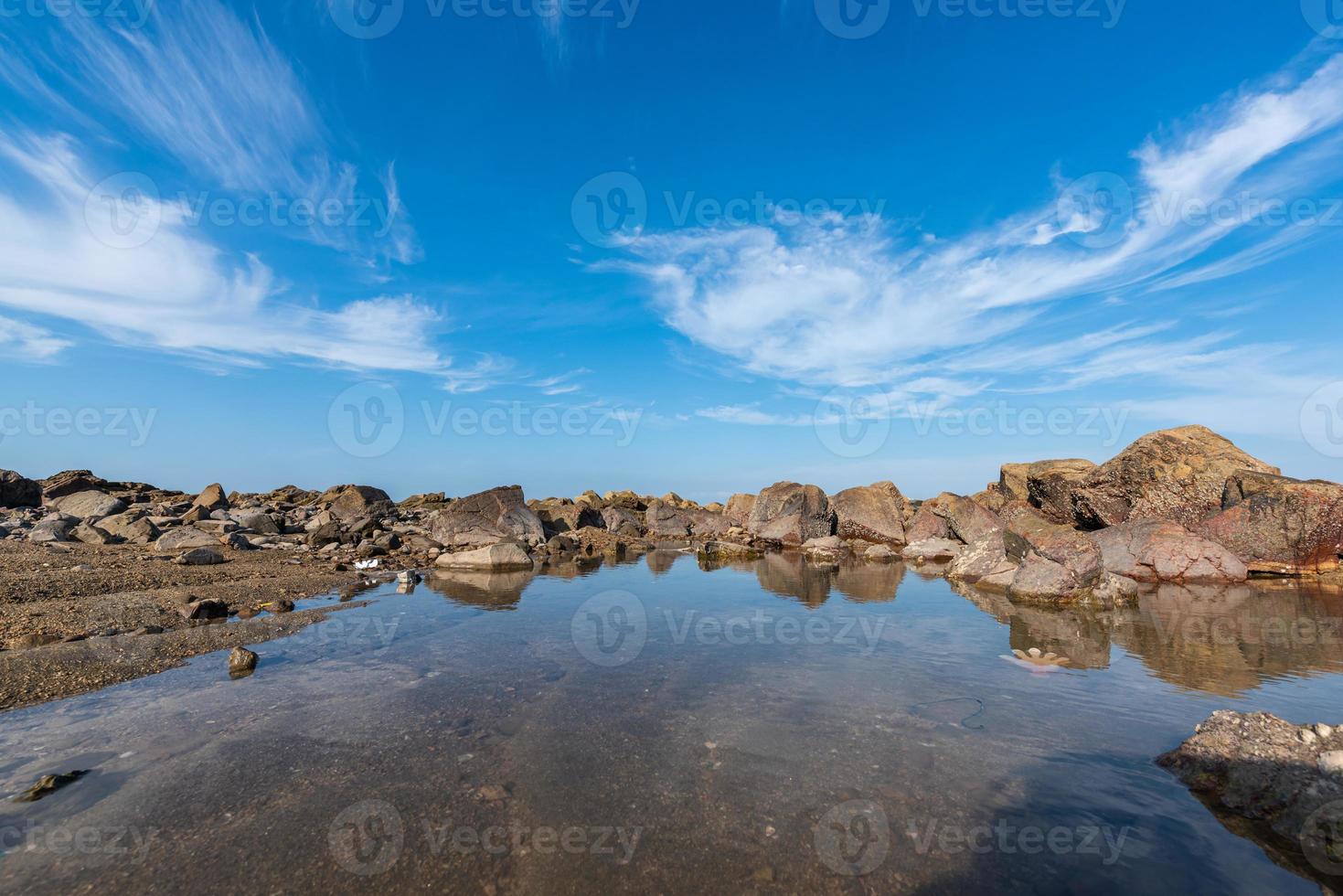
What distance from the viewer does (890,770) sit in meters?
6.25

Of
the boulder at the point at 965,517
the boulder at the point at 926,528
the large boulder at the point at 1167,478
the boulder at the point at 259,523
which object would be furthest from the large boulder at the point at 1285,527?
the boulder at the point at 259,523

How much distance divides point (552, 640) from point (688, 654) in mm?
3003

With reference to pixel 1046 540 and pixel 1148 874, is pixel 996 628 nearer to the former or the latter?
pixel 1046 540

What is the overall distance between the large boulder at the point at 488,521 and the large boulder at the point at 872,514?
18.2 meters

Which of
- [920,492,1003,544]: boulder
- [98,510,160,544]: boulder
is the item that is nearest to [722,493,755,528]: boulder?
[920,492,1003,544]: boulder

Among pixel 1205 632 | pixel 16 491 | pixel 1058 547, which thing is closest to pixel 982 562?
pixel 1058 547

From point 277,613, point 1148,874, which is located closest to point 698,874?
point 1148,874

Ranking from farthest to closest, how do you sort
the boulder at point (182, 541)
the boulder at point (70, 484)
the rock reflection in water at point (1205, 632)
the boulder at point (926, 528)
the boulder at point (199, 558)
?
the boulder at point (70, 484) < the boulder at point (926, 528) < the boulder at point (182, 541) < the boulder at point (199, 558) < the rock reflection in water at point (1205, 632)

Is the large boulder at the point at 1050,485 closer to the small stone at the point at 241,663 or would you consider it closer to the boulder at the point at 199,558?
the small stone at the point at 241,663

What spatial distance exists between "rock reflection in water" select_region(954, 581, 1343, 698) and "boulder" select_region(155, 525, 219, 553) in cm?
2694

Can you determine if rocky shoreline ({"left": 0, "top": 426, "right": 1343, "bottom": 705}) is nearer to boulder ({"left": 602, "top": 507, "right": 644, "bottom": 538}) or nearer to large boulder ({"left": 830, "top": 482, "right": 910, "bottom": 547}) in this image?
large boulder ({"left": 830, "top": 482, "right": 910, "bottom": 547})

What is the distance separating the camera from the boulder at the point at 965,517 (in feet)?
93.4

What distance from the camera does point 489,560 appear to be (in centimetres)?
2291

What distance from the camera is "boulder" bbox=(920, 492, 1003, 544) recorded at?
28.5 meters
